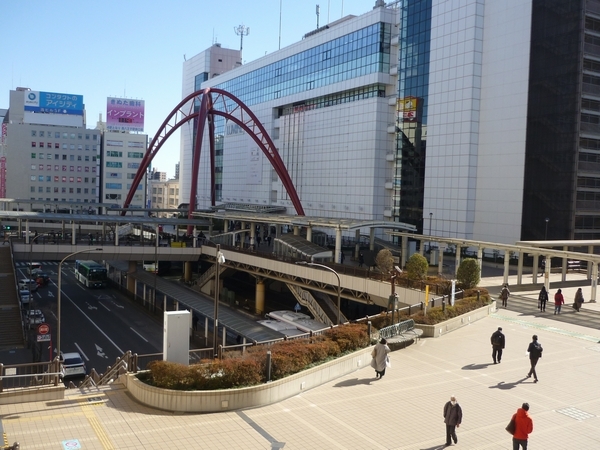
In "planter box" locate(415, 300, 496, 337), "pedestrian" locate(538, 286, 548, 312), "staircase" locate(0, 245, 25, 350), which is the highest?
"pedestrian" locate(538, 286, 548, 312)

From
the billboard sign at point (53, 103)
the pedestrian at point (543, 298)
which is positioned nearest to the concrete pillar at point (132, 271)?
the pedestrian at point (543, 298)

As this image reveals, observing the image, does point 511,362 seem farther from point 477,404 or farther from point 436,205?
point 436,205

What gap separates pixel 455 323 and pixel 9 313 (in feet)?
104

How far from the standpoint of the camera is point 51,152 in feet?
403

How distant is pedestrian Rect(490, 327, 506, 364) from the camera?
20.8 m

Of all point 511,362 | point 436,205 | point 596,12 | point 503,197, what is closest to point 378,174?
point 436,205

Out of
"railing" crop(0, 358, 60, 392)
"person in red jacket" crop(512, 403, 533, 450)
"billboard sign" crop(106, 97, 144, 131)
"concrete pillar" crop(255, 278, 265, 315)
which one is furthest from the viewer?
"billboard sign" crop(106, 97, 144, 131)

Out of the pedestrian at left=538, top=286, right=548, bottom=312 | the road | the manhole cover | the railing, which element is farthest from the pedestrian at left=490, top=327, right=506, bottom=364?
the road

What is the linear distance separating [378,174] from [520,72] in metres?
20.6

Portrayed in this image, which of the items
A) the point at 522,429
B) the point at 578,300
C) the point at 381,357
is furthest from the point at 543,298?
the point at 522,429

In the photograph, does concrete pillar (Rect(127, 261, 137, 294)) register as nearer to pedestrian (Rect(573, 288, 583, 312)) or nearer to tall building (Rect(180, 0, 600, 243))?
tall building (Rect(180, 0, 600, 243))

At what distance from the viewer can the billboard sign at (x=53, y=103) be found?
121 meters

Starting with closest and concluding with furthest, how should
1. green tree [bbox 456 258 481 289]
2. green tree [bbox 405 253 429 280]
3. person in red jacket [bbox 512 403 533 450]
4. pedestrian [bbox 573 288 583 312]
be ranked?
person in red jacket [bbox 512 403 533 450]
pedestrian [bbox 573 288 583 312]
green tree [bbox 456 258 481 289]
green tree [bbox 405 253 429 280]

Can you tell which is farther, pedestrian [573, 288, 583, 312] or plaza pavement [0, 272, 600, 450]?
pedestrian [573, 288, 583, 312]
